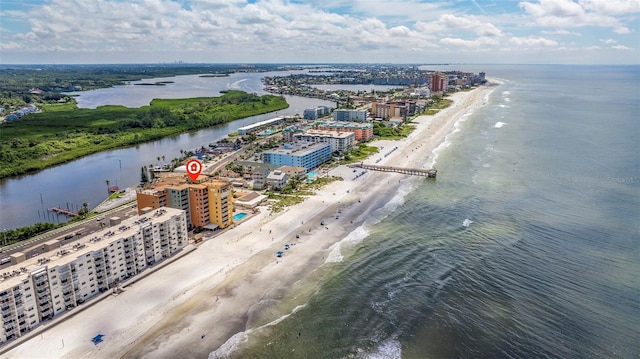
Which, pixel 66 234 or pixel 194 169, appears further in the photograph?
pixel 194 169

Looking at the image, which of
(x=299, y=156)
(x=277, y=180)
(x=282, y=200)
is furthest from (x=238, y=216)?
(x=299, y=156)

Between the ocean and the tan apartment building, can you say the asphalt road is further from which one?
the ocean

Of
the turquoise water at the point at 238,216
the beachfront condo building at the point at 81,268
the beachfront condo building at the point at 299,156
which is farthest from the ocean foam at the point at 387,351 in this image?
the beachfront condo building at the point at 299,156

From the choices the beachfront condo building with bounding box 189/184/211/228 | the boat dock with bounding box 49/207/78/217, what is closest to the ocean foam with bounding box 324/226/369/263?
the beachfront condo building with bounding box 189/184/211/228

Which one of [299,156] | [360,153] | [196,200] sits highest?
[299,156]

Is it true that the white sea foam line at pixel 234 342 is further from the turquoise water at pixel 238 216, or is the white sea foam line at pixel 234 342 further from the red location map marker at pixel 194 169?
the red location map marker at pixel 194 169

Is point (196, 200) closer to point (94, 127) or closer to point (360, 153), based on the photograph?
point (360, 153)
